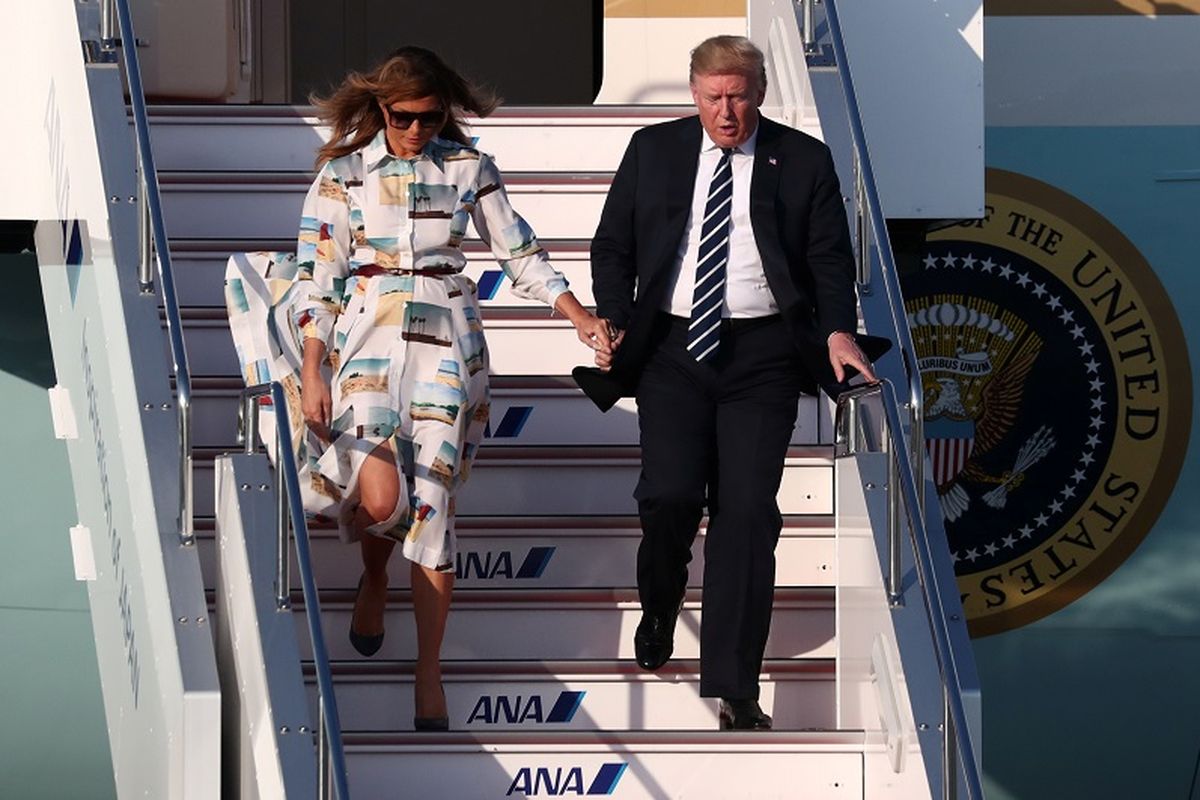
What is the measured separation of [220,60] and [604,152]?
1654mm

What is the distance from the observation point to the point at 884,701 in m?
4.98

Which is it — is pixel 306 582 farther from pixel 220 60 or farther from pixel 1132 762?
pixel 1132 762

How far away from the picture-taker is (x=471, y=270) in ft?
21.5

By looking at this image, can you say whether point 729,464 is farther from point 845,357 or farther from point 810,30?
point 810,30

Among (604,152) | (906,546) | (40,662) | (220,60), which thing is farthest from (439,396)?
(40,662)

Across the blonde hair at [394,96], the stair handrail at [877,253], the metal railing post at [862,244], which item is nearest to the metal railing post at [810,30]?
the stair handrail at [877,253]

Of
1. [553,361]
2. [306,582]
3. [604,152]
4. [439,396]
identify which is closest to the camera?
[306,582]

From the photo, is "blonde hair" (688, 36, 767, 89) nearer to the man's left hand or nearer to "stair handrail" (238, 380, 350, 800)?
the man's left hand

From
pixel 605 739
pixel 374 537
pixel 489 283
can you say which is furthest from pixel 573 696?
pixel 489 283

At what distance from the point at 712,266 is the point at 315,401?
0.89m

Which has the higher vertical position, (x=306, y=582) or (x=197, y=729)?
(x=306, y=582)

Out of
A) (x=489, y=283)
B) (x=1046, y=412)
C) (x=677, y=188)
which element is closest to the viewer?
(x=677, y=188)

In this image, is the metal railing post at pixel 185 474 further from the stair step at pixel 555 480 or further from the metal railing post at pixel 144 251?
the stair step at pixel 555 480

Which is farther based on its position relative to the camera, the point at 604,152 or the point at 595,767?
the point at 604,152
